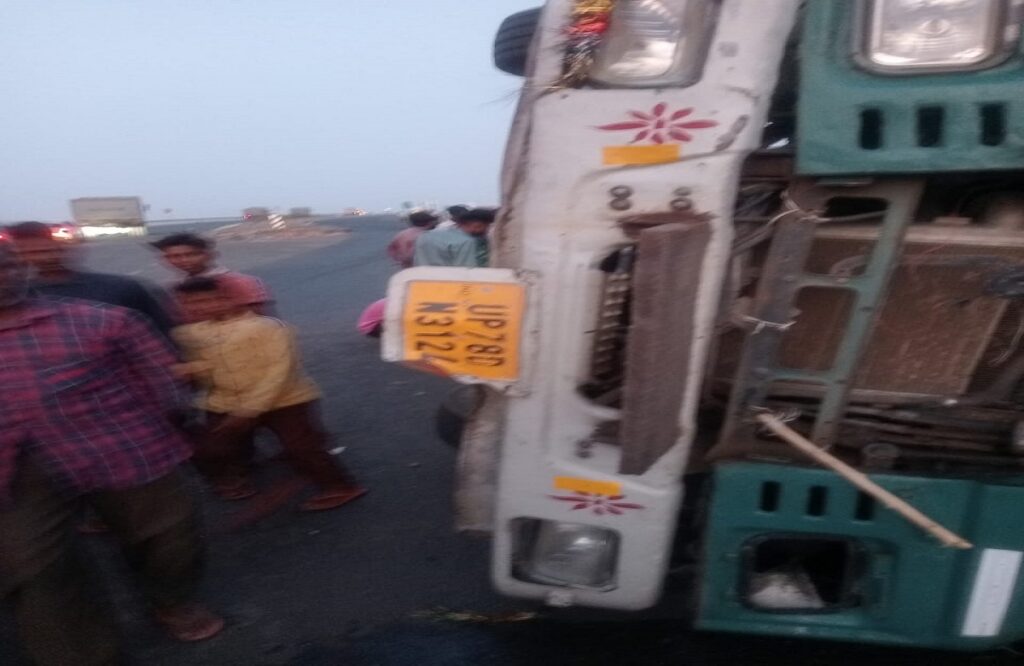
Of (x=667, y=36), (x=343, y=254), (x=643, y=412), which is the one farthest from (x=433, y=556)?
(x=343, y=254)

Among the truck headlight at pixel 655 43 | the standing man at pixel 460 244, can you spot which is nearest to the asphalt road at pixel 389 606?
the standing man at pixel 460 244

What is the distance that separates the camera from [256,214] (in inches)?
1184

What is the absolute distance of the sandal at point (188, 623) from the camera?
114 inches

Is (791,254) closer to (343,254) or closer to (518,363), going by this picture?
(518,363)

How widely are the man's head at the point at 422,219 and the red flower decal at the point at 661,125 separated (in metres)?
5.71

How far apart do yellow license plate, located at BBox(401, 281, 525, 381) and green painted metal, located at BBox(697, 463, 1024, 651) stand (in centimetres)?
69

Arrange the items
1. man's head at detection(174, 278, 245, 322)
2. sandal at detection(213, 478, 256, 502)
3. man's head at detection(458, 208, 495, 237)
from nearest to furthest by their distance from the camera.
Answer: man's head at detection(174, 278, 245, 322) → sandal at detection(213, 478, 256, 502) → man's head at detection(458, 208, 495, 237)

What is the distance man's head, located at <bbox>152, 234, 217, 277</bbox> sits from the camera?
372 cm

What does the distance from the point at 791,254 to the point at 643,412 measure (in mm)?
552

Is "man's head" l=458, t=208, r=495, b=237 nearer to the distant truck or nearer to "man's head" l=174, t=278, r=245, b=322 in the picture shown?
"man's head" l=174, t=278, r=245, b=322

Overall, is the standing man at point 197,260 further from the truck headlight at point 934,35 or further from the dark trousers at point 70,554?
the truck headlight at point 934,35

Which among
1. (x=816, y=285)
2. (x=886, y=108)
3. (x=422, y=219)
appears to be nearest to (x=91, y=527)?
(x=816, y=285)

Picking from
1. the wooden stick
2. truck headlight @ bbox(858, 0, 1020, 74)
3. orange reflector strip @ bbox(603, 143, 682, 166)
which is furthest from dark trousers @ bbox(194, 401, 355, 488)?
truck headlight @ bbox(858, 0, 1020, 74)

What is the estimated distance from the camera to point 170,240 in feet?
12.2
